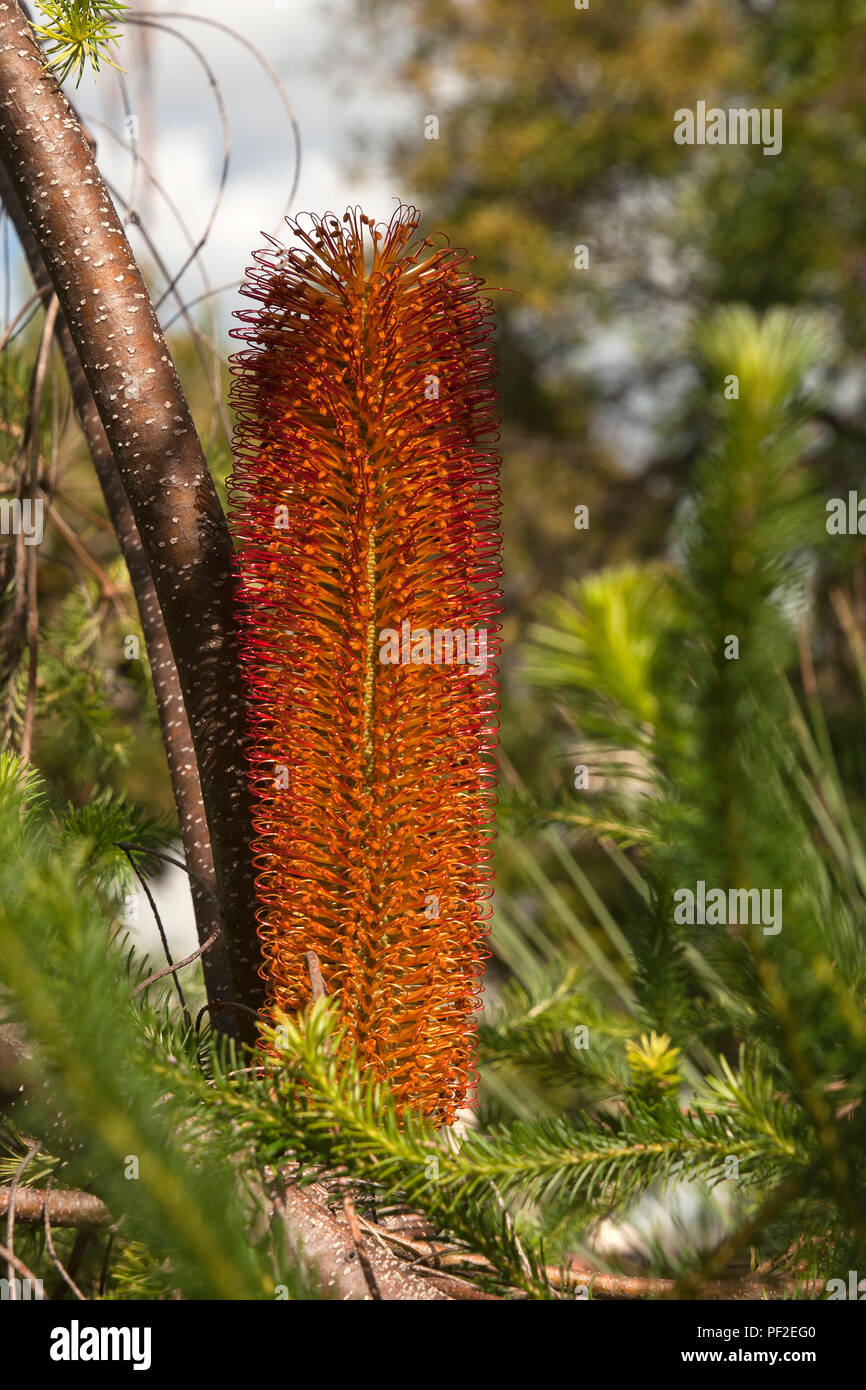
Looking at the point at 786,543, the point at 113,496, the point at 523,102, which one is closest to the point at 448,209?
the point at 523,102

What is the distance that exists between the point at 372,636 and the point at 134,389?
0.15 m

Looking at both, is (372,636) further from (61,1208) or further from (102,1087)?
(61,1208)

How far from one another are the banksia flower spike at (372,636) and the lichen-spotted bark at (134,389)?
0.13ft

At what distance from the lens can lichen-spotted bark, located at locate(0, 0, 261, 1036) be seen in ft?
1.43

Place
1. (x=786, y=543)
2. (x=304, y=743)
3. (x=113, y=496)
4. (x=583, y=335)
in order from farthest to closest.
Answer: (x=583, y=335), (x=113, y=496), (x=304, y=743), (x=786, y=543)

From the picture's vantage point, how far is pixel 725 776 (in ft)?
0.88

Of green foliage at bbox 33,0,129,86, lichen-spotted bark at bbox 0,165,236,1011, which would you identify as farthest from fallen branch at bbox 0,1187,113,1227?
green foliage at bbox 33,0,129,86

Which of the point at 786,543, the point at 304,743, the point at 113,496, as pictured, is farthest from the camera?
the point at 113,496

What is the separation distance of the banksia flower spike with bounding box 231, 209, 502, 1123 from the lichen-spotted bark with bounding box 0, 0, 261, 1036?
41 mm

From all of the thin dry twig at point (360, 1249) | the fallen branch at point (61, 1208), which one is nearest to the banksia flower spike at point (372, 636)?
the thin dry twig at point (360, 1249)

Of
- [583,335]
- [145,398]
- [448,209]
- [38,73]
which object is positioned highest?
[448,209]

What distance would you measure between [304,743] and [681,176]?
466 cm

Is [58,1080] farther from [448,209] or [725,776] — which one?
[448,209]

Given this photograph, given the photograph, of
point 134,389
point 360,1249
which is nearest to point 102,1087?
point 360,1249
